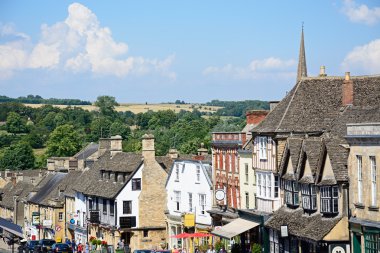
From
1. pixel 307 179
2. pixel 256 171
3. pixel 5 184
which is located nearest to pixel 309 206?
pixel 307 179

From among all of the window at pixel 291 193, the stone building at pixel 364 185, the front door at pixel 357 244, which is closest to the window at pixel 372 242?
the stone building at pixel 364 185

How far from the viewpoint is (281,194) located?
6925cm

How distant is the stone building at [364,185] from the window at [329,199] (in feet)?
6.80

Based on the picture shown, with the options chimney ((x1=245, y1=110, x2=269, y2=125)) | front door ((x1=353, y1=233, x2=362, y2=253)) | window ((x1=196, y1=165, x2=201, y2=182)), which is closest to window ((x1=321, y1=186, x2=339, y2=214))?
front door ((x1=353, y1=233, x2=362, y2=253))

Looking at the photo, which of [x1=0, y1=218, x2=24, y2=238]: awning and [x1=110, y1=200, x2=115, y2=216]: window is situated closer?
[x1=0, y1=218, x2=24, y2=238]: awning

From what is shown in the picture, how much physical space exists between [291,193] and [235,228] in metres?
10.2

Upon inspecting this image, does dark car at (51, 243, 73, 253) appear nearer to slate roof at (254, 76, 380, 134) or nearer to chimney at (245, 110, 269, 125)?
chimney at (245, 110, 269, 125)

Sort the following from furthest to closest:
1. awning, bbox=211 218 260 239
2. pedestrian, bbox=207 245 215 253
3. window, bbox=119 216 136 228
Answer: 1. window, bbox=119 216 136 228
2. pedestrian, bbox=207 245 215 253
3. awning, bbox=211 218 260 239

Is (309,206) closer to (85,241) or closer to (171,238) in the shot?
(171,238)

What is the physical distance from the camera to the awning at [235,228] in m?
72.8

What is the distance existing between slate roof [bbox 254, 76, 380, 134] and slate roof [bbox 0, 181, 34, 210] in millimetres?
66230

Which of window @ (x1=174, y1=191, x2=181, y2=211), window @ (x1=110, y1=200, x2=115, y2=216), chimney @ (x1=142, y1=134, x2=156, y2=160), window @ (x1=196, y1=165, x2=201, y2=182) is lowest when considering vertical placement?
window @ (x1=110, y1=200, x2=115, y2=216)

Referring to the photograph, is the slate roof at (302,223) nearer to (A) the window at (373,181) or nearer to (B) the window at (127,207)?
(A) the window at (373,181)

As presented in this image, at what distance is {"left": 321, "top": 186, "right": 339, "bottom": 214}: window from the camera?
57875 mm
